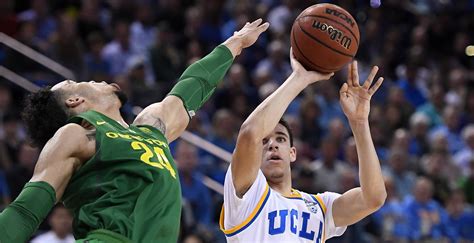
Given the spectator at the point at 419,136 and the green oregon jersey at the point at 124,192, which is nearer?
the green oregon jersey at the point at 124,192

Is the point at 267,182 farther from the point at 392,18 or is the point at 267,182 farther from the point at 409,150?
the point at 392,18

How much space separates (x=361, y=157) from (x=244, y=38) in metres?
1.05

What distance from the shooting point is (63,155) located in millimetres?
4320

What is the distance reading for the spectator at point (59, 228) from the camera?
857 centimetres

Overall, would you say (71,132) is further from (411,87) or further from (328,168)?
(411,87)

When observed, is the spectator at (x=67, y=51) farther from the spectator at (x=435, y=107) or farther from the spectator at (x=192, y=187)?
the spectator at (x=435, y=107)

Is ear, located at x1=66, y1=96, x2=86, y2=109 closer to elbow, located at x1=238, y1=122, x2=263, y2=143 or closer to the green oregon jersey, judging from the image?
the green oregon jersey

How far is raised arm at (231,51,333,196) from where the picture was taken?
521 centimetres

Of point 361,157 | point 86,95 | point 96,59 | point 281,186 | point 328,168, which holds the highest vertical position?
point 86,95

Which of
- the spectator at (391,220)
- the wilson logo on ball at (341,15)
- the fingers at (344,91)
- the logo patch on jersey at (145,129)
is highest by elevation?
the logo patch on jersey at (145,129)

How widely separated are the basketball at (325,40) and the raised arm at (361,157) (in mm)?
193

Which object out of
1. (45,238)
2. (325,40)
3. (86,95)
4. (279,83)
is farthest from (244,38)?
(279,83)

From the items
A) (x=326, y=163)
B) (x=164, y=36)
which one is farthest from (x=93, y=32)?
(x=326, y=163)

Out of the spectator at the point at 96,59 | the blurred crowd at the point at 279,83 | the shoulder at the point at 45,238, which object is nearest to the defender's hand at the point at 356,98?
the blurred crowd at the point at 279,83
